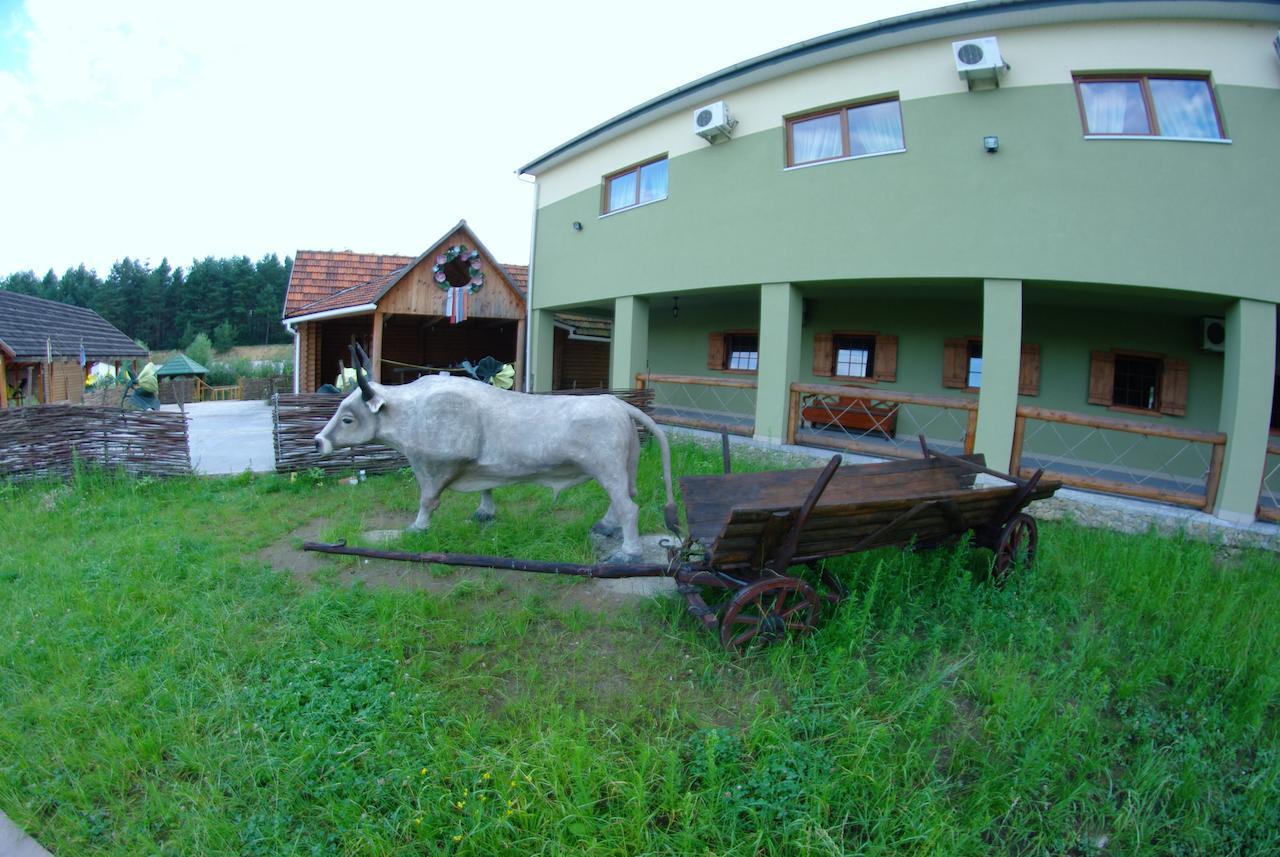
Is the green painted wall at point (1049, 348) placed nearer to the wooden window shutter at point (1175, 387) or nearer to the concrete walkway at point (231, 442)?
the wooden window shutter at point (1175, 387)

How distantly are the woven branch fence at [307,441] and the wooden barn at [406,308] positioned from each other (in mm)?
2951

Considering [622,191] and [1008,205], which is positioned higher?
[622,191]

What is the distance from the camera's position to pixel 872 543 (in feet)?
12.3

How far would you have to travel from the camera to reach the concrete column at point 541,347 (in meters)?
13.6

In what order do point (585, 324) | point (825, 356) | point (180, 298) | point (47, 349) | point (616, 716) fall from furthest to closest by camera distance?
point (180, 298) → point (585, 324) → point (47, 349) → point (825, 356) → point (616, 716)

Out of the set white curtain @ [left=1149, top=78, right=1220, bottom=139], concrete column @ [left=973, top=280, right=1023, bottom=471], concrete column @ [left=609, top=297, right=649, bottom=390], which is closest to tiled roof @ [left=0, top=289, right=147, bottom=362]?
concrete column @ [left=609, top=297, right=649, bottom=390]

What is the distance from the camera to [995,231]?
7.55 metres

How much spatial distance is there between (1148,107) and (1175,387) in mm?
4264

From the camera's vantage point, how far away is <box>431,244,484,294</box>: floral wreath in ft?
39.8

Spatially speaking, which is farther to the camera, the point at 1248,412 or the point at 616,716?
the point at 1248,412

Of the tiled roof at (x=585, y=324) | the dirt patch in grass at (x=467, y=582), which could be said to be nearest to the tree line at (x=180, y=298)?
the tiled roof at (x=585, y=324)

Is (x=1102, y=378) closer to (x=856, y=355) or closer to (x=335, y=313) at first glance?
(x=856, y=355)

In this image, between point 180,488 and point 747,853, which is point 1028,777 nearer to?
point 747,853

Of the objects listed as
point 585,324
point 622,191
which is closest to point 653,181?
point 622,191
